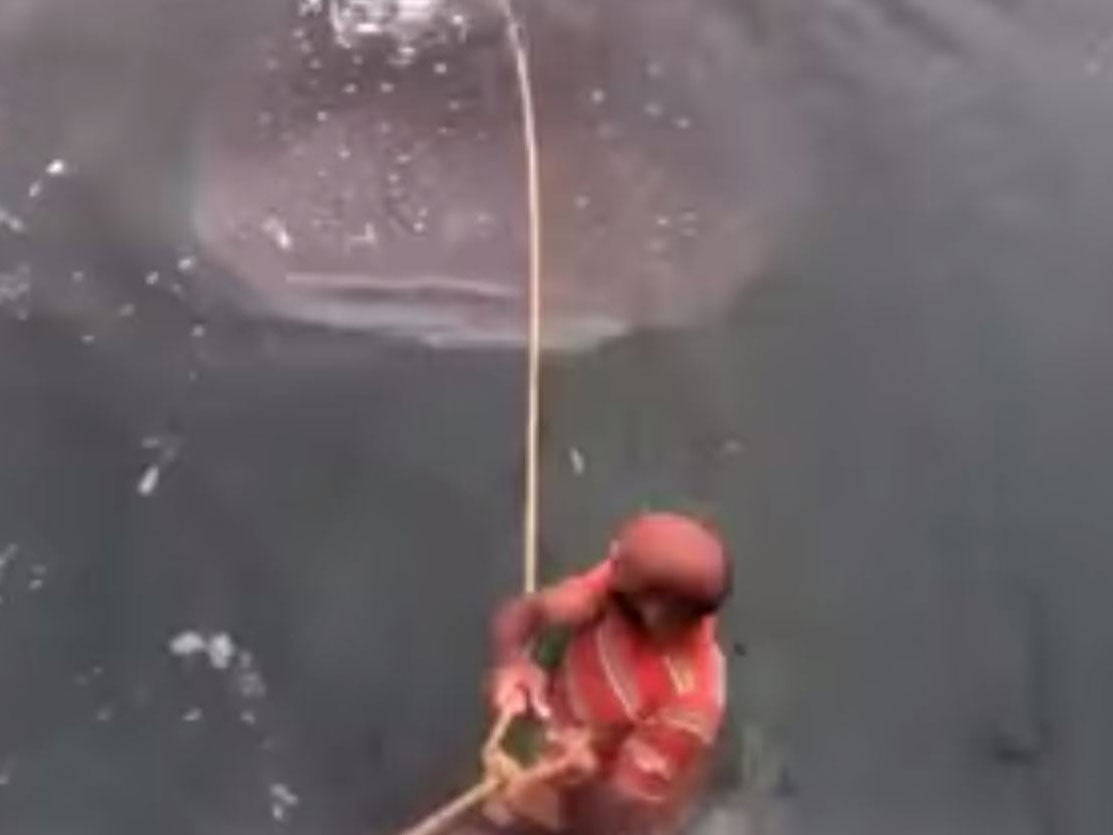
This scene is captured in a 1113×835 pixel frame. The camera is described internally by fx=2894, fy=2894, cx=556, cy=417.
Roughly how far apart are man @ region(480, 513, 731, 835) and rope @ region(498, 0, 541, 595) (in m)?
0.29

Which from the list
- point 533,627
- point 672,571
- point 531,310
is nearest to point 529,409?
point 531,310

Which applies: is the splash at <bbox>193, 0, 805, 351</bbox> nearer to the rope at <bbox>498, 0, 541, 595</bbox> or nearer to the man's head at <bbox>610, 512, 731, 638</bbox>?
the rope at <bbox>498, 0, 541, 595</bbox>

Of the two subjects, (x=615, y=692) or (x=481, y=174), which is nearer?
(x=615, y=692)

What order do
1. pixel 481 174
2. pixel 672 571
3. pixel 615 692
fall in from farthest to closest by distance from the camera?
1. pixel 481 174
2. pixel 615 692
3. pixel 672 571

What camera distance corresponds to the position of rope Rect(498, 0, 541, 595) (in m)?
2.76

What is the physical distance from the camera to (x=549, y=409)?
9.27ft

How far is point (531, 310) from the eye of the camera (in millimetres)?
2861

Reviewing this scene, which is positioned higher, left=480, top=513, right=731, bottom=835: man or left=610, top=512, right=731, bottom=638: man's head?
left=610, top=512, right=731, bottom=638: man's head

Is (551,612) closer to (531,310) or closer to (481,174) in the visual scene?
(531,310)

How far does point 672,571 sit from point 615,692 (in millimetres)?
190

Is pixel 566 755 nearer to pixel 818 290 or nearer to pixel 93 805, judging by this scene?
pixel 93 805

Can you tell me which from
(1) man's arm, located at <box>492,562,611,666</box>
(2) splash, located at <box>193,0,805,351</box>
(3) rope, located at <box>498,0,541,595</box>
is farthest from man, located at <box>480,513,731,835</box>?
(2) splash, located at <box>193,0,805,351</box>

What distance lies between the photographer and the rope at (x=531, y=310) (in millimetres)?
2756

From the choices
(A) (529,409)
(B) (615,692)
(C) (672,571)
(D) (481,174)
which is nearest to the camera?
(C) (672,571)
